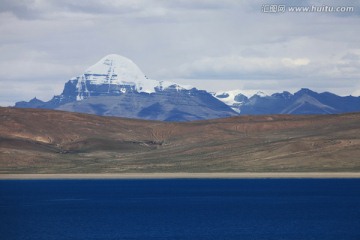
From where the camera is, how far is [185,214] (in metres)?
139

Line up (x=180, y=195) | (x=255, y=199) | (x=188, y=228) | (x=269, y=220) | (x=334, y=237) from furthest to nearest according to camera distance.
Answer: (x=180, y=195) → (x=255, y=199) → (x=269, y=220) → (x=188, y=228) → (x=334, y=237)

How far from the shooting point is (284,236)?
10781 cm

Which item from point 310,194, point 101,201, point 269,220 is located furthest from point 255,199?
point 269,220

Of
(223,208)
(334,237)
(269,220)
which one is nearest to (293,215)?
(269,220)

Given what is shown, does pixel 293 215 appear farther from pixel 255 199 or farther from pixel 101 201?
pixel 101 201

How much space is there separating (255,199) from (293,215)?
36.0 m

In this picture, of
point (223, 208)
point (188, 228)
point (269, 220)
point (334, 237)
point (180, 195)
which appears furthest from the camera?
point (180, 195)

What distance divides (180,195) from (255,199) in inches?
706

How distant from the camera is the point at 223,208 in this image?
150625 millimetres

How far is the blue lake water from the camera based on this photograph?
11262cm

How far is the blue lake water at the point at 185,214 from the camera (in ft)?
370

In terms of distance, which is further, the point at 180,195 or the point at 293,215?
the point at 180,195

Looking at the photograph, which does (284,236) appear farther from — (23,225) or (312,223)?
(23,225)

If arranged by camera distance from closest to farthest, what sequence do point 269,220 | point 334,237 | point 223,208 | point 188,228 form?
point 334,237 → point 188,228 → point 269,220 → point 223,208
